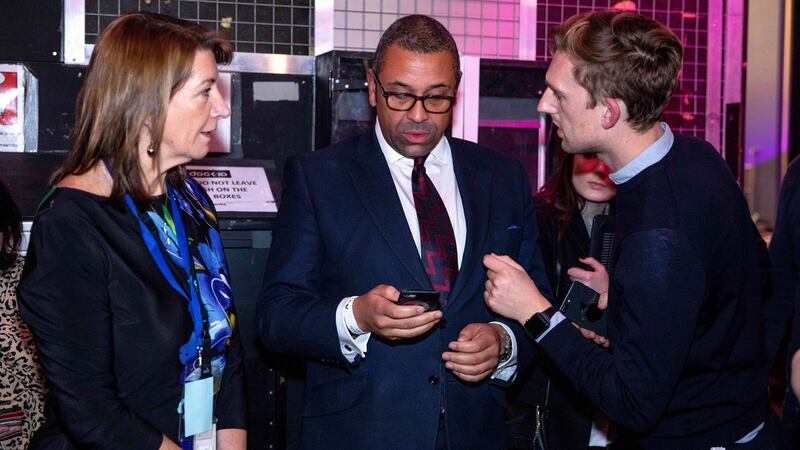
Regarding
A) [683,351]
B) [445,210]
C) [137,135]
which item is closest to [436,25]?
[445,210]

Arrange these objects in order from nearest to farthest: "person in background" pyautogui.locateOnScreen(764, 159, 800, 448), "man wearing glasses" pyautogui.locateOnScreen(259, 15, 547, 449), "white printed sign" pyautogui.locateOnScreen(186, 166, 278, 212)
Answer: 1. "man wearing glasses" pyautogui.locateOnScreen(259, 15, 547, 449)
2. "person in background" pyautogui.locateOnScreen(764, 159, 800, 448)
3. "white printed sign" pyautogui.locateOnScreen(186, 166, 278, 212)

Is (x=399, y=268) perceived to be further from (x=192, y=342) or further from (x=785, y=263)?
(x=785, y=263)

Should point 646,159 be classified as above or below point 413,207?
above

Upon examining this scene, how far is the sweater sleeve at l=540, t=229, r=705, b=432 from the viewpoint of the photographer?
185 centimetres

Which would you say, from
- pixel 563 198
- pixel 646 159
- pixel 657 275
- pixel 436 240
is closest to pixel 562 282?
pixel 563 198

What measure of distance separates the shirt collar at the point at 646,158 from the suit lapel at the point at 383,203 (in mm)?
563

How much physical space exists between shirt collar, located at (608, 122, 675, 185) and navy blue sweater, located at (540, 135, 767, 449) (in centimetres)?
2

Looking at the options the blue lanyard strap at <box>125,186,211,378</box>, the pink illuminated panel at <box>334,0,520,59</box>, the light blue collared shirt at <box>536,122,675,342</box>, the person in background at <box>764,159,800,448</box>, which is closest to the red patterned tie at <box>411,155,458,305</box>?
the light blue collared shirt at <box>536,122,675,342</box>

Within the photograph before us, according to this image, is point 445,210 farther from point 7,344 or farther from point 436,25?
point 7,344

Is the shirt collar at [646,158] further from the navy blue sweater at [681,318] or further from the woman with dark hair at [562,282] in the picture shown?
the woman with dark hair at [562,282]

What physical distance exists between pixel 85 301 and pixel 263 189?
6.01 ft

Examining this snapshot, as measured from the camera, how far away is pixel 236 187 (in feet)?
11.6

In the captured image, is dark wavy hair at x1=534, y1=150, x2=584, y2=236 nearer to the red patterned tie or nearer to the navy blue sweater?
the red patterned tie

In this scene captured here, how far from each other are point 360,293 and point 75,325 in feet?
2.53
